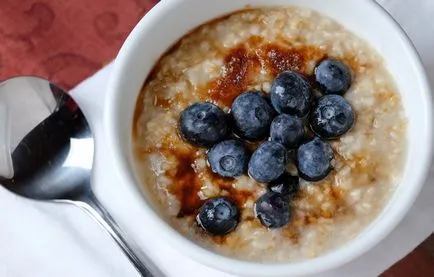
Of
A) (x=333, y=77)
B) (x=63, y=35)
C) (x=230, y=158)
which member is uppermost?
(x=333, y=77)

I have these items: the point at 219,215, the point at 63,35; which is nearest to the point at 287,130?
the point at 219,215

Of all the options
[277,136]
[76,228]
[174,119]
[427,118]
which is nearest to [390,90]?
[427,118]

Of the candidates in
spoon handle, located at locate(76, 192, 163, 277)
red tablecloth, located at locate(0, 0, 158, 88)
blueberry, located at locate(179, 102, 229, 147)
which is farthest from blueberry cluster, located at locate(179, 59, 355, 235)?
red tablecloth, located at locate(0, 0, 158, 88)

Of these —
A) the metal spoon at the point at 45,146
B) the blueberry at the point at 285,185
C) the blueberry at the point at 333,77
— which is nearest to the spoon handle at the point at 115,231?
the metal spoon at the point at 45,146

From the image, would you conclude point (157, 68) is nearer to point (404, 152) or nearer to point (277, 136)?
point (277, 136)

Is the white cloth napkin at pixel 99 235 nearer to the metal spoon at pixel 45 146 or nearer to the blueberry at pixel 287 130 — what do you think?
the metal spoon at pixel 45 146

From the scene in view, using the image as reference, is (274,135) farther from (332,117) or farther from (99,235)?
(99,235)
